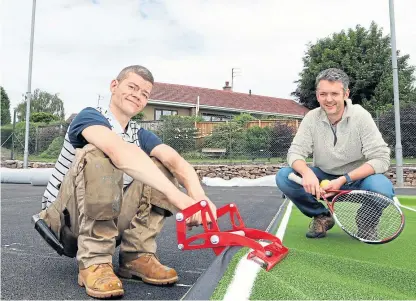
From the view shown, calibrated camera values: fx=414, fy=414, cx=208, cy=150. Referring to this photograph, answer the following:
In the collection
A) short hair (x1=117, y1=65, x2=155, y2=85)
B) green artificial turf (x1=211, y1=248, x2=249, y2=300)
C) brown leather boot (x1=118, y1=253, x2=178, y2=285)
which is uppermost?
short hair (x1=117, y1=65, x2=155, y2=85)

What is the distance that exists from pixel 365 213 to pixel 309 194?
505 mm

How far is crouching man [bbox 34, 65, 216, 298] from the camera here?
1.80 m

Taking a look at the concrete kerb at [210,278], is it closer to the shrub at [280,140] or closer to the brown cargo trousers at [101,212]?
the brown cargo trousers at [101,212]

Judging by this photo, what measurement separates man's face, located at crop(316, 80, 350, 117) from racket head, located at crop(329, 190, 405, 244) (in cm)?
76

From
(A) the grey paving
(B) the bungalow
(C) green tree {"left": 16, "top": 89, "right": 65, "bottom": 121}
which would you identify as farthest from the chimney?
(A) the grey paving

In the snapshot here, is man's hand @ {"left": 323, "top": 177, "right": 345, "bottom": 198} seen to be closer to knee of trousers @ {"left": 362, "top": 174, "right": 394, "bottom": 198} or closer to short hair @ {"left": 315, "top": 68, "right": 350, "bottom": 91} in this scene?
knee of trousers @ {"left": 362, "top": 174, "right": 394, "bottom": 198}

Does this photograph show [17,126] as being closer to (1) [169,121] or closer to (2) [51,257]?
(1) [169,121]

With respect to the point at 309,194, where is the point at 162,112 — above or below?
above

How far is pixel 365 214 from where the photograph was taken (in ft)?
9.59

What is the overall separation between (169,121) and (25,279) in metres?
12.2

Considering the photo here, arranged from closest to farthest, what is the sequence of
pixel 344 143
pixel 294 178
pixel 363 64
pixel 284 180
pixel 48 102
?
1. pixel 294 178
2. pixel 344 143
3. pixel 284 180
4. pixel 363 64
5. pixel 48 102

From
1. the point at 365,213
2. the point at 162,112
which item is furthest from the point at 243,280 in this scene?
the point at 162,112

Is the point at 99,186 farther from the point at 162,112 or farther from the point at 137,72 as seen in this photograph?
the point at 162,112

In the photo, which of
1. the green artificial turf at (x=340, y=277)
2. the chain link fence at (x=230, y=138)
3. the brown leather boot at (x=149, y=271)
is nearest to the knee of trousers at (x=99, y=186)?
the brown leather boot at (x=149, y=271)
